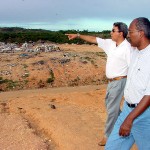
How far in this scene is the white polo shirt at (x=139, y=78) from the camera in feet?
13.4

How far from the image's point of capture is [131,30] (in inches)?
167

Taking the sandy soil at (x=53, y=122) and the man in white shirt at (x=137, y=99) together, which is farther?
the sandy soil at (x=53, y=122)

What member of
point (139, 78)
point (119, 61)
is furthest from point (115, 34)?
point (139, 78)

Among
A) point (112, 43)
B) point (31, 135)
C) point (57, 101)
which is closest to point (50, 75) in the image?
point (57, 101)

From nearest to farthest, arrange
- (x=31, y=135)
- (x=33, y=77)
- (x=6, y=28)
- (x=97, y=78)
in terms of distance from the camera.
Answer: (x=31, y=135), (x=33, y=77), (x=97, y=78), (x=6, y=28)

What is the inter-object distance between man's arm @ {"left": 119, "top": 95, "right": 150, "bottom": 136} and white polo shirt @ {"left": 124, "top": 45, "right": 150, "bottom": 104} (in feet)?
0.26

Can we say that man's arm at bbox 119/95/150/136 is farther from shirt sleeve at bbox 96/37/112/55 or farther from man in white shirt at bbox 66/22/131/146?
shirt sleeve at bbox 96/37/112/55

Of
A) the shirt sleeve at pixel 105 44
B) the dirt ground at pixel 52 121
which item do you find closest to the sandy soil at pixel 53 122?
the dirt ground at pixel 52 121

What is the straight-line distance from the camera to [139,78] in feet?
13.4

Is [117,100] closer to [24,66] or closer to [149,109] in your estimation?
[149,109]

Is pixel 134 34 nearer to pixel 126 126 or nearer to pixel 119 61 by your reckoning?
pixel 126 126

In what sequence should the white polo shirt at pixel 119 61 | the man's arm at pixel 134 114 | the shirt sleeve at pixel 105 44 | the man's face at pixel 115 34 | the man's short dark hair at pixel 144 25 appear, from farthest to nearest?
the shirt sleeve at pixel 105 44 < the man's face at pixel 115 34 < the white polo shirt at pixel 119 61 < the man's short dark hair at pixel 144 25 < the man's arm at pixel 134 114

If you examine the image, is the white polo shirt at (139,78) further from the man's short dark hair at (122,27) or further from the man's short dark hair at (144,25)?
the man's short dark hair at (122,27)

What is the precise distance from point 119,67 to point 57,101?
529 cm
